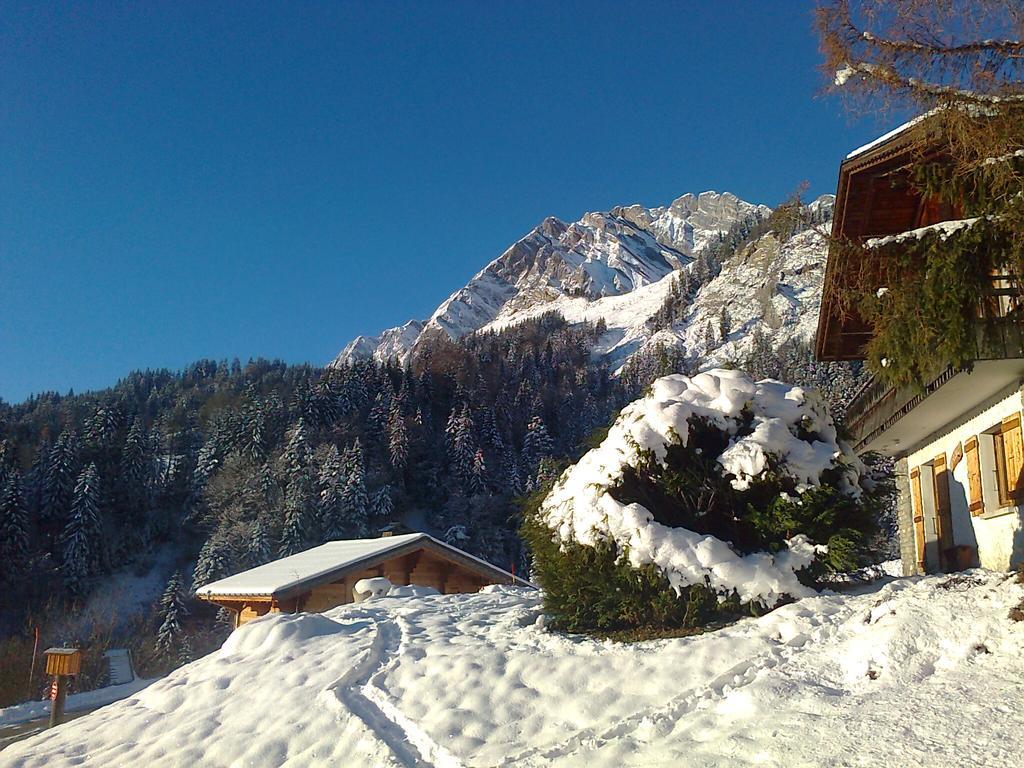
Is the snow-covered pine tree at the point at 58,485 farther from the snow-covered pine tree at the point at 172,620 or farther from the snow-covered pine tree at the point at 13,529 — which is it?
the snow-covered pine tree at the point at 172,620

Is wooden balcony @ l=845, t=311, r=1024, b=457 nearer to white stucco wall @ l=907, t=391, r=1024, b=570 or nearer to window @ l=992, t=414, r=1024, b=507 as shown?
white stucco wall @ l=907, t=391, r=1024, b=570

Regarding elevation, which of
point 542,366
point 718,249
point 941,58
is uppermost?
point 718,249

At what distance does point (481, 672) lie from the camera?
8148mm

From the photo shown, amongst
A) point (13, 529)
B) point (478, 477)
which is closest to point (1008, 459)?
point (13, 529)

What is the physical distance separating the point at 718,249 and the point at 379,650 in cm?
18001

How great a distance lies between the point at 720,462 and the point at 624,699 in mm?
3241

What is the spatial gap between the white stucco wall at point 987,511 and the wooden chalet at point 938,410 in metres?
0.02

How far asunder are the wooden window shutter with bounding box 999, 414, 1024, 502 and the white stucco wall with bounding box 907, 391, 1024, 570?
13cm

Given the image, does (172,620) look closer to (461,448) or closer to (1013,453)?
(461,448)

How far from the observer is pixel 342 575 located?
20.0m

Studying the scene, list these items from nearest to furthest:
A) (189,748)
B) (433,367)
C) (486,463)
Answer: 1. (189,748)
2. (486,463)
3. (433,367)

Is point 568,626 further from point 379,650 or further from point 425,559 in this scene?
point 425,559

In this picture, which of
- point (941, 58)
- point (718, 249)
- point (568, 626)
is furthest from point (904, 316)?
point (718, 249)

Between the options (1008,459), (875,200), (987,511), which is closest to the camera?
(1008,459)
